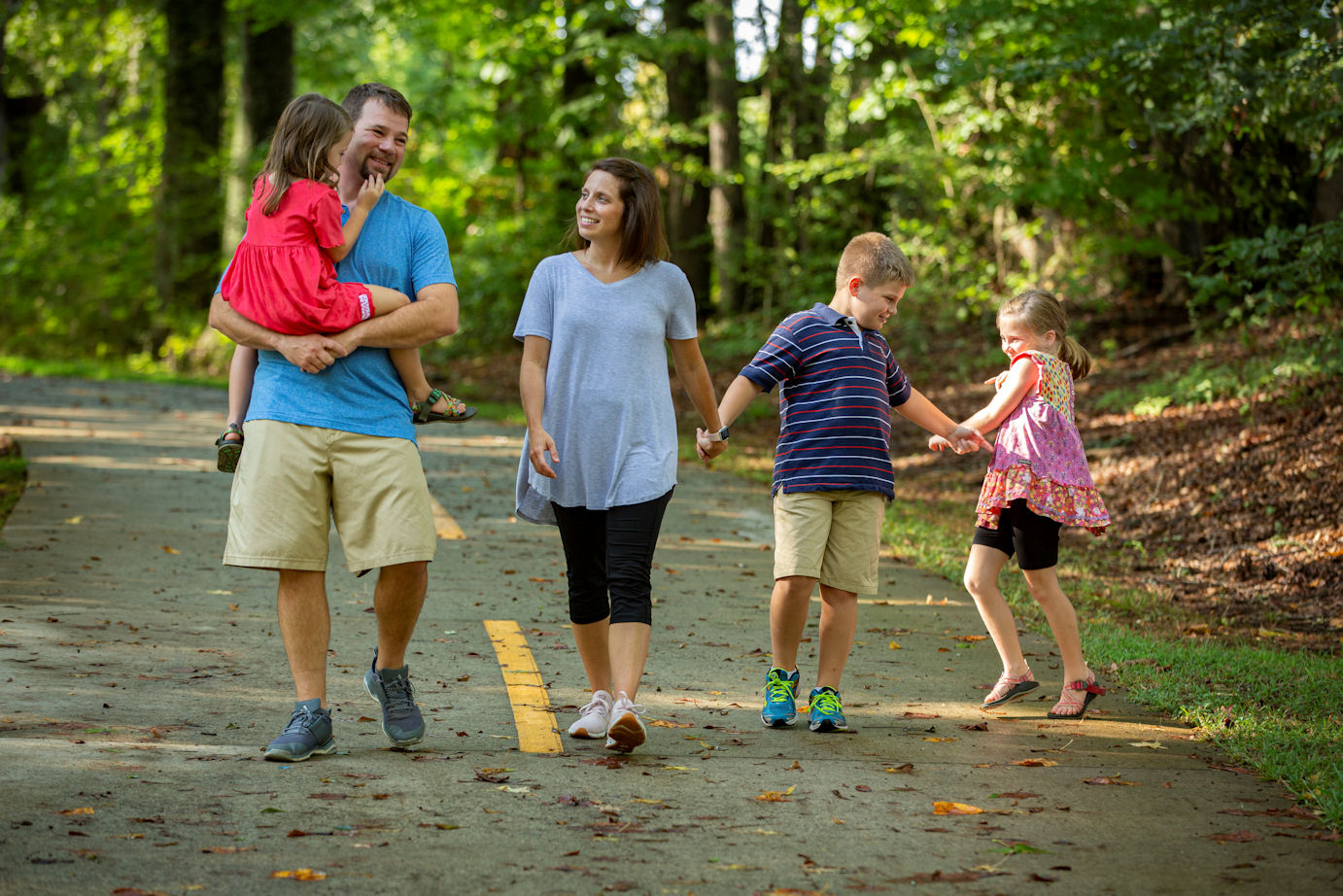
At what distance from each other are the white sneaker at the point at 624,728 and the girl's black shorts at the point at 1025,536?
192cm

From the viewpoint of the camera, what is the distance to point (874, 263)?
5359 millimetres

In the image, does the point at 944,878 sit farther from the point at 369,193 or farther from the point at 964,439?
the point at 369,193

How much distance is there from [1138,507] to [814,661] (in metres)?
A: 5.92

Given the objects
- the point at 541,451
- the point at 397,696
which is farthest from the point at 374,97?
the point at 397,696

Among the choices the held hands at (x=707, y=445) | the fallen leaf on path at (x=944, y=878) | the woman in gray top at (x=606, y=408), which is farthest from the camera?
the held hands at (x=707, y=445)

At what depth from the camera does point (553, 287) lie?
5047 mm

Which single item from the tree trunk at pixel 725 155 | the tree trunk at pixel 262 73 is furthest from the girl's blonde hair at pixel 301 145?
the tree trunk at pixel 262 73

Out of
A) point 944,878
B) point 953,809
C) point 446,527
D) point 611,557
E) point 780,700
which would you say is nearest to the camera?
point 944,878

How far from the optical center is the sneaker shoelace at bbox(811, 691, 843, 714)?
5.27m

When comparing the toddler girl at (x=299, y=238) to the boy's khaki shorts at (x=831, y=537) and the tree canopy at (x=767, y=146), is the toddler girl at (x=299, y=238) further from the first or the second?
the tree canopy at (x=767, y=146)

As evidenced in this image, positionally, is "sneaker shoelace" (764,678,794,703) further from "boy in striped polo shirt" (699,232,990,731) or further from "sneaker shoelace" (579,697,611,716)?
"sneaker shoelace" (579,697,611,716)

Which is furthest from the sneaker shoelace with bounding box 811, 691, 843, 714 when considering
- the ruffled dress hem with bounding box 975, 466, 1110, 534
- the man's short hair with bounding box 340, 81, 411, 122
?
the man's short hair with bounding box 340, 81, 411, 122

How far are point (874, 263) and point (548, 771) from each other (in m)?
2.37

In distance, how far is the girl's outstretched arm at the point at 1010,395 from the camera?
5.66 meters
